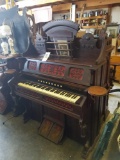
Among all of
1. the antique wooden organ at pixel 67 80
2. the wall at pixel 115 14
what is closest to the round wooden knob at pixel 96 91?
the antique wooden organ at pixel 67 80

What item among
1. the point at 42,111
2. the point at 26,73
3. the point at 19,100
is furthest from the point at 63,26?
the point at 19,100

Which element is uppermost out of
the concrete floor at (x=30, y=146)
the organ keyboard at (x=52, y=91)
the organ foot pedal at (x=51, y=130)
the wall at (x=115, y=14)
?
the wall at (x=115, y=14)

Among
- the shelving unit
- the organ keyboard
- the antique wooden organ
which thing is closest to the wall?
the shelving unit

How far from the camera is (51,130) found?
196 cm

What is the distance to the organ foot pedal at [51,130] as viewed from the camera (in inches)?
73.8

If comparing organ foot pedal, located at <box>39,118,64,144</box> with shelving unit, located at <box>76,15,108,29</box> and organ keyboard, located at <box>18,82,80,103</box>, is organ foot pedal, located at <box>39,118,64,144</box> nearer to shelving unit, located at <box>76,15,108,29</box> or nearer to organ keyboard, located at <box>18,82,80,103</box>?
organ keyboard, located at <box>18,82,80,103</box>

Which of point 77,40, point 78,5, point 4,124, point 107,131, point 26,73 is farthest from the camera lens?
point 78,5

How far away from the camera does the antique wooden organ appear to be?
1.42 m

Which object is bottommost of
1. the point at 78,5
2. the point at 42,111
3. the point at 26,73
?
the point at 42,111

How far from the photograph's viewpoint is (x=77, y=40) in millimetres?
1674

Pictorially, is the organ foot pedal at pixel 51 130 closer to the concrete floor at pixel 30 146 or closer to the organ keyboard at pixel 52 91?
the concrete floor at pixel 30 146

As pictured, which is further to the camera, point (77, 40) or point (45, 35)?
point (45, 35)

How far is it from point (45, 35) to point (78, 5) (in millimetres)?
2451

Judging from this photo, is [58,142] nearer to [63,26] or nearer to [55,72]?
[55,72]
